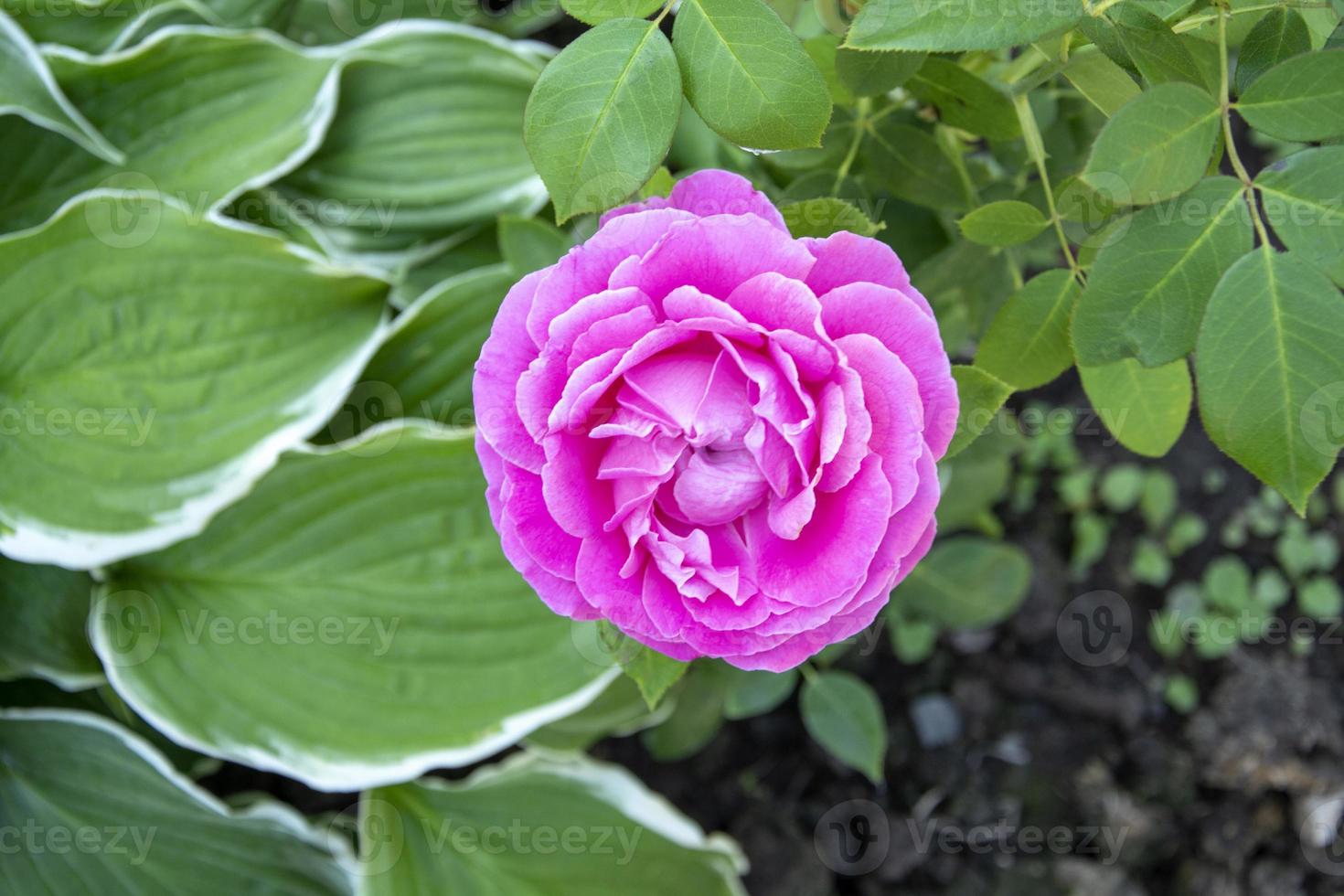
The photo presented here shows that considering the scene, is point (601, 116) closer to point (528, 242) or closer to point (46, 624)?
point (528, 242)

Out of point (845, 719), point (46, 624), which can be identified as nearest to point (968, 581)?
point (845, 719)

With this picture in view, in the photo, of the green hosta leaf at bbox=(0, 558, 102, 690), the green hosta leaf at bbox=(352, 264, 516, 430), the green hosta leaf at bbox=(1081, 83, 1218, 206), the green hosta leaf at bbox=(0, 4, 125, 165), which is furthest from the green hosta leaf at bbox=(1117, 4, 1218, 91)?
the green hosta leaf at bbox=(0, 558, 102, 690)

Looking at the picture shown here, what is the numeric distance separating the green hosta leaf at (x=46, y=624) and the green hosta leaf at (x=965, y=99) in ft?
3.11

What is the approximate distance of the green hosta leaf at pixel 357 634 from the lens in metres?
0.93

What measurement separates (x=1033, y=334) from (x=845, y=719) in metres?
0.61

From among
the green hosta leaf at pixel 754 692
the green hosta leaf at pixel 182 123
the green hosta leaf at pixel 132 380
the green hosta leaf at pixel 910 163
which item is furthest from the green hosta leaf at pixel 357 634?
the green hosta leaf at pixel 910 163

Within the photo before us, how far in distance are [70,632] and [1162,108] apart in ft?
3.54

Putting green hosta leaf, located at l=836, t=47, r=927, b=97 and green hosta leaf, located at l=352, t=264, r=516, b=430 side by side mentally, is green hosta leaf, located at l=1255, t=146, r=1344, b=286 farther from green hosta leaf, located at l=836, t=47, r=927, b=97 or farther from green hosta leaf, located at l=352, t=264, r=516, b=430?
green hosta leaf, located at l=352, t=264, r=516, b=430

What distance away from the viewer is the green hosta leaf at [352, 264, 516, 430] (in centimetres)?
98

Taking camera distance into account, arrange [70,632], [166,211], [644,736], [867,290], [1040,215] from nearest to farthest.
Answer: [867,290] < [1040,215] < [166,211] < [70,632] < [644,736]

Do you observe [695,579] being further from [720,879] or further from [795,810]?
[795,810]

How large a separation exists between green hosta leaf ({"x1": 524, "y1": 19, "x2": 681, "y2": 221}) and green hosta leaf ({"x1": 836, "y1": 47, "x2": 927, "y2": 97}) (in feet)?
0.35

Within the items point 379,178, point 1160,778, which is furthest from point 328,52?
point 1160,778

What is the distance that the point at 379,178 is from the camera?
3.70 feet
